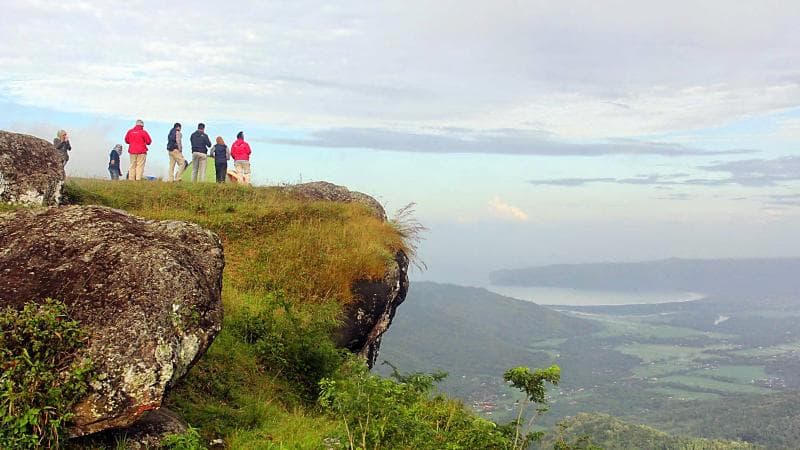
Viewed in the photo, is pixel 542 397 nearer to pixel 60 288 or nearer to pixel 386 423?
Result: pixel 386 423

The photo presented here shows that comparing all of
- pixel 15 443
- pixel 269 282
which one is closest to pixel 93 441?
pixel 15 443

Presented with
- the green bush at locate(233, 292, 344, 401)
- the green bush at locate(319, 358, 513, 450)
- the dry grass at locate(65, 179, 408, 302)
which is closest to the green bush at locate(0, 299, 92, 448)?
the green bush at locate(319, 358, 513, 450)

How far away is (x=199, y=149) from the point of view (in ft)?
97.2

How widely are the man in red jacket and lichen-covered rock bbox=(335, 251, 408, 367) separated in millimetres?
13650

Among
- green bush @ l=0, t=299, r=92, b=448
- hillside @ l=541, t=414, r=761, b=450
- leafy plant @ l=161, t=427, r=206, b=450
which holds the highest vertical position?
green bush @ l=0, t=299, r=92, b=448

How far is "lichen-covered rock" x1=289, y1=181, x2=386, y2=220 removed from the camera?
28875mm

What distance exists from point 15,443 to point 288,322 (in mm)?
8191

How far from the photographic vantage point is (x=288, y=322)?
15398 millimetres

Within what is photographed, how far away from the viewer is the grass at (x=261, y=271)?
10.8 meters

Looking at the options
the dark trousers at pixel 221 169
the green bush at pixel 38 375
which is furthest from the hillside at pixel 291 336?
the dark trousers at pixel 221 169

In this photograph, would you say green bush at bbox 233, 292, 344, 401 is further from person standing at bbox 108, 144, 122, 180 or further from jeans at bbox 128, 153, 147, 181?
person standing at bbox 108, 144, 122, 180

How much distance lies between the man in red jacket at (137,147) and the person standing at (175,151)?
75.8 inches

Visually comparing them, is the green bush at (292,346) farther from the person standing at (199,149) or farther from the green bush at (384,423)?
the person standing at (199,149)

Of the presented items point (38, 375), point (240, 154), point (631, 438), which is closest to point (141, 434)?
point (38, 375)
